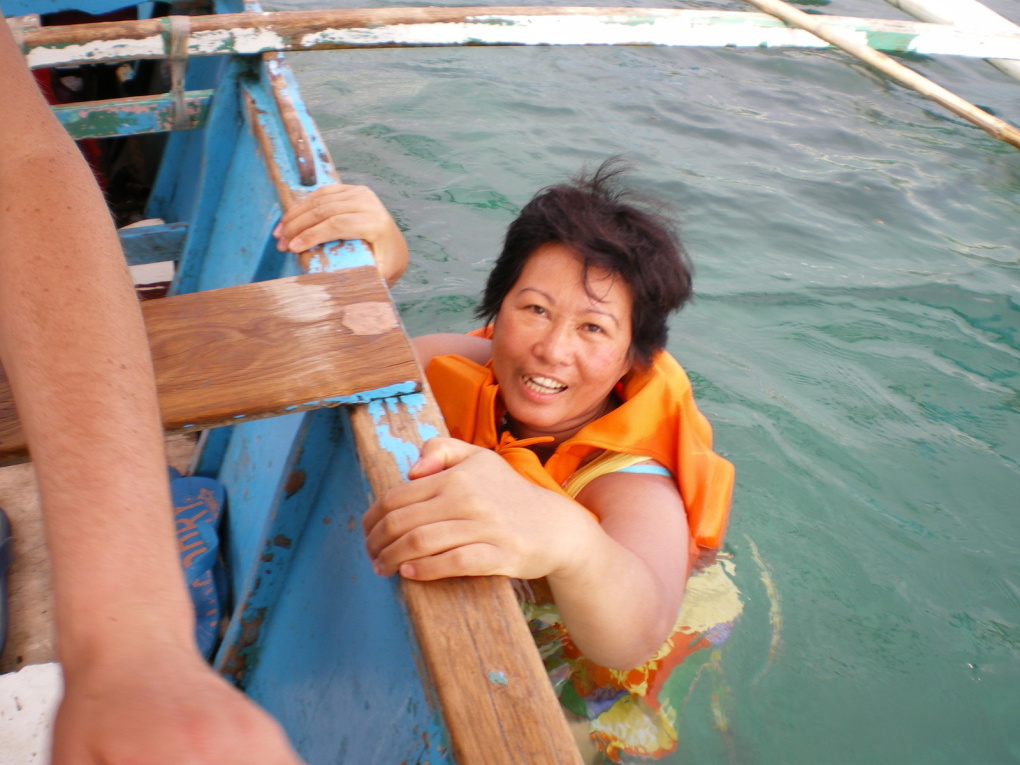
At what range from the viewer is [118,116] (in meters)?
2.50

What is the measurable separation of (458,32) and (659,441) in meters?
1.64

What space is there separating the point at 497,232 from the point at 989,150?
376cm

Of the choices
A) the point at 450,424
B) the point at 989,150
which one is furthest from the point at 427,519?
the point at 989,150

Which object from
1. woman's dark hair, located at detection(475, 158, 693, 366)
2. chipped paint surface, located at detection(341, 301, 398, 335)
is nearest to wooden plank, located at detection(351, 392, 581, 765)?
chipped paint surface, located at detection(341, 301, 398, 335)

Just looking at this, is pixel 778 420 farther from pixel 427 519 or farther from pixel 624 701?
pixel 427 519

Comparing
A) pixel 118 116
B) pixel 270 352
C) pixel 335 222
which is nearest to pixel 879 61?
pixel 335 222

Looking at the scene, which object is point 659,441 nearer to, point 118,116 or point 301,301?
point 301,301

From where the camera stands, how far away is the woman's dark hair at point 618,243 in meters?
1.71

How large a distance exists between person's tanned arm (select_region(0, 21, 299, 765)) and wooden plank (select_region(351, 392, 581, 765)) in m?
0.32

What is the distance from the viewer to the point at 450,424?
1.97 m

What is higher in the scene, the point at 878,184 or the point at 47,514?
the point at 47,514

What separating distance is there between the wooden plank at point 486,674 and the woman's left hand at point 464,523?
1.2 inches

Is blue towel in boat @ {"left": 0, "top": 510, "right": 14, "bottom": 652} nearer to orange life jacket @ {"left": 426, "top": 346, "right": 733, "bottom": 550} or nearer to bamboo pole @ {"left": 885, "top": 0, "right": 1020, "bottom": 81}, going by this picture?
orange life jacket @ {"left": 426, "top": 346, "right": 733, "bottom": 550}

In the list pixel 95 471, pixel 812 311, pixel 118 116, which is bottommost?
pixel 812 311
